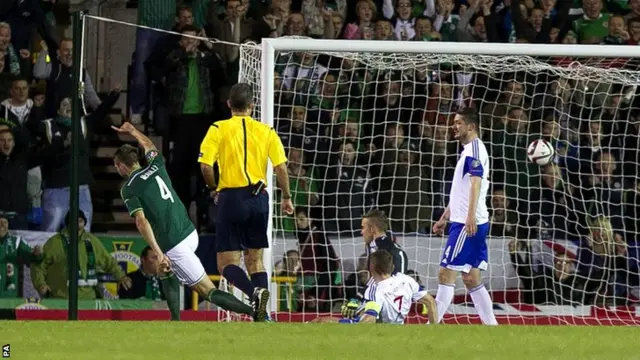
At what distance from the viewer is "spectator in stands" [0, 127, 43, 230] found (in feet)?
53.0

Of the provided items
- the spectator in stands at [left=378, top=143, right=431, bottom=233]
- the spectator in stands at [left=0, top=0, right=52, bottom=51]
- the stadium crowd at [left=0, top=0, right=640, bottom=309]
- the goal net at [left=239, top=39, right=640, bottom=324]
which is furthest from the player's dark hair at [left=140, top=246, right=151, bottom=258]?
the spectator in stands at [left=0, top=0, right=52, bottom=51]

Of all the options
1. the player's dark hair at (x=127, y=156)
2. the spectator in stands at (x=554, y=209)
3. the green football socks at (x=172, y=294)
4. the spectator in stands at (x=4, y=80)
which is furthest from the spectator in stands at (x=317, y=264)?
the player's dark hair at (x=127, y=156)

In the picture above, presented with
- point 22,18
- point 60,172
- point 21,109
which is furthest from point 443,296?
point 22,18

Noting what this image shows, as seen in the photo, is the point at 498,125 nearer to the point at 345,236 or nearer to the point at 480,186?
the point at 345,236

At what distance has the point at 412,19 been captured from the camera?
18.2 m

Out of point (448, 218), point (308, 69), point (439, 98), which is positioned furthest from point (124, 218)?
point (448, 218)

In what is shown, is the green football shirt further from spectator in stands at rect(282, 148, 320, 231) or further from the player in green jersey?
spectator in stands at rect(282, 148, 320, 231)

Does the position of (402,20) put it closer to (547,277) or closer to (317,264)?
(317,264)

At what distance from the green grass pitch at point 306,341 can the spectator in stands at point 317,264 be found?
5.95 meters

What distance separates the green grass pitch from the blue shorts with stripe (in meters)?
3.06

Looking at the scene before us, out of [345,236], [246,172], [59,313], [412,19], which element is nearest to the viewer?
[246,172]

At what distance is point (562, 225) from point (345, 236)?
2454mm

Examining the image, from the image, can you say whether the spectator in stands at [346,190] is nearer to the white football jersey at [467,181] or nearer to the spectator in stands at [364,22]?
the spectator in stands at [364,22]

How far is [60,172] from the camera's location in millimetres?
16469
